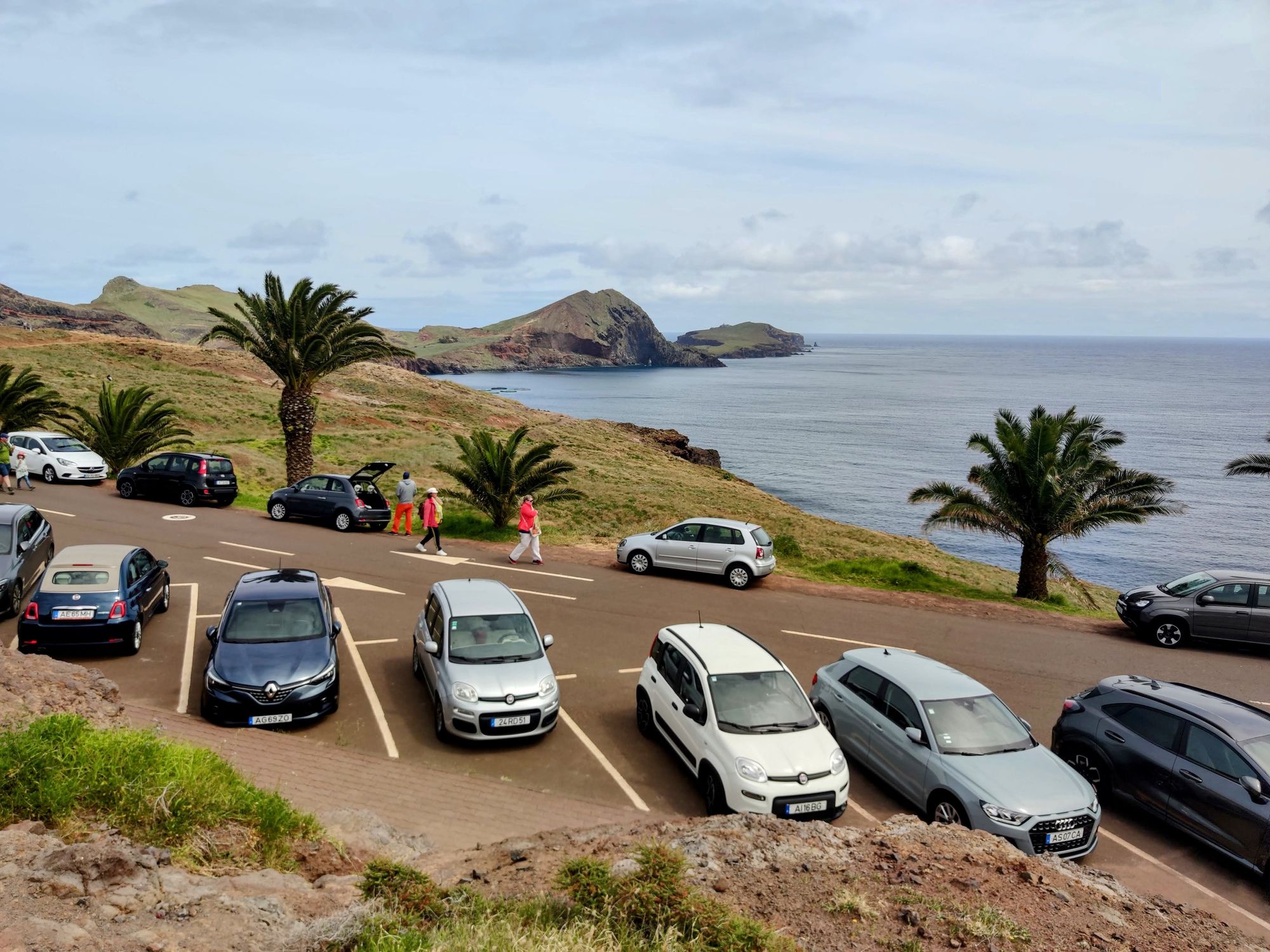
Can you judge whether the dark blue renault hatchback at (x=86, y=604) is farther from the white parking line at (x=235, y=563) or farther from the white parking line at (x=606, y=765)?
the white parking line at (x=606, y=765)

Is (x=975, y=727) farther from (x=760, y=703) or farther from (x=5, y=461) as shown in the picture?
(x=5, y=461)

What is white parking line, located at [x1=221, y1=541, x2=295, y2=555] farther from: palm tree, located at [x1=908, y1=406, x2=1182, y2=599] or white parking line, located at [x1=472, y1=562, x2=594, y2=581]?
palm tree, located at [x1=908, y1=406, x2=1182, y2=599]

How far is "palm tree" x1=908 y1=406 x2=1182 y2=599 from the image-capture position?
21.5m

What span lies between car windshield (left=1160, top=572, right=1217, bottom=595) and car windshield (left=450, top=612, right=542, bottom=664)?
13.9 m

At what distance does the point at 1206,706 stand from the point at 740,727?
589cm

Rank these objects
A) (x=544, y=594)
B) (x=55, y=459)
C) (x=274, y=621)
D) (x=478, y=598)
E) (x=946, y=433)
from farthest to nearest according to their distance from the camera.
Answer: (x=946, y=433)
(x=55, y=459)
(x=544, y=594)
(x=478, y=598)
(x=274, y=621)

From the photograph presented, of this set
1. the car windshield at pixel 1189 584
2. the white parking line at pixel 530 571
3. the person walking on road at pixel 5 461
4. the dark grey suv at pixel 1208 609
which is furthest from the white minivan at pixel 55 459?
the car windshield at pixel 1189 584

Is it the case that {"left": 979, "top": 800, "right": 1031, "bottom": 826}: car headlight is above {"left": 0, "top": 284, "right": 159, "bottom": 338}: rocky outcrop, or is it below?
below

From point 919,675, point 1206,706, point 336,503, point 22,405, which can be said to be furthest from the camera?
point 22,405

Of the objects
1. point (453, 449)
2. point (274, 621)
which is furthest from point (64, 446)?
point (274, 621)

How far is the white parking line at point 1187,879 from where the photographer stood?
8.30 metres

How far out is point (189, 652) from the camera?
1354cm

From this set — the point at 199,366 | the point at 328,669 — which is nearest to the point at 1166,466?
the point at 328,669

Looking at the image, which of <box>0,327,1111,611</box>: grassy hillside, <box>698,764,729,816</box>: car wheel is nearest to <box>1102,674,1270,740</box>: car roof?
<box>698,764,729,816</box>: car wheel
